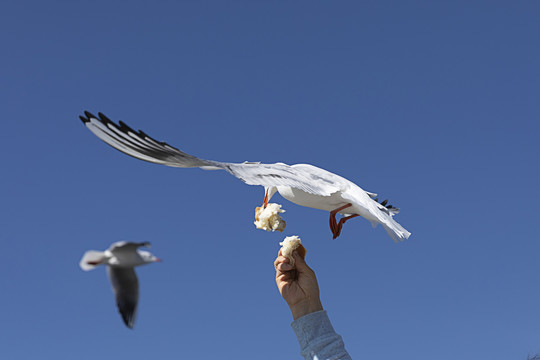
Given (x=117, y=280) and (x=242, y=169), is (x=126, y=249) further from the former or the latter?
(x=242, y=169)

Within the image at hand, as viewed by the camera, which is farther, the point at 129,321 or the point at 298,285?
the point at 298,285

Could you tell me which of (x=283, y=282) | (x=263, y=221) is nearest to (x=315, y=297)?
(x=283, y=282)

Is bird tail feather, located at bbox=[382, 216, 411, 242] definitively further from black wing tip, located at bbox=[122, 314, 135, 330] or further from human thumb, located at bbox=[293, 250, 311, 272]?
black wing tip, located at bbox=[122, 314, 135, 330]

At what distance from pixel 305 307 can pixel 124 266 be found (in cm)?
168

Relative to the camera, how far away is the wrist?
2.25 metres

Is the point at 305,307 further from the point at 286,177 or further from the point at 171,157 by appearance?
the point at 171,157

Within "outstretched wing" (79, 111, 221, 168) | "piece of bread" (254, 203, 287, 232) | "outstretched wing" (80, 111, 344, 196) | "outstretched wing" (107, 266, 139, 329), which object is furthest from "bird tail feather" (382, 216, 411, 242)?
"outstretched wing" (107, 266, 139, 329)

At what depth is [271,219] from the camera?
7.16 ft

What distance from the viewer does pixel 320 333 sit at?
215 cm

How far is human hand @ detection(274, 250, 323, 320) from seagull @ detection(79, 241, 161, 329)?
65.0 inches

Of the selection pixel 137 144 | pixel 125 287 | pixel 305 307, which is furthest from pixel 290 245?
pixel 125 287

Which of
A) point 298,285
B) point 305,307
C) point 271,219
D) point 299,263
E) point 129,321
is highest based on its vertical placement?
point 271,219

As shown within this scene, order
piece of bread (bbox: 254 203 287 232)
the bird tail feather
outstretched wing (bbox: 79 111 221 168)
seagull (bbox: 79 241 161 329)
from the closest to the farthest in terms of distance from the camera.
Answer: seagull (bbox: 79 241 161 329), outstretched wing (bbox: 79 111 221 168), the bird tail feather, piece of bread (bbox: 254 203 287 232)

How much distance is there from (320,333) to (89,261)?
1643mm
